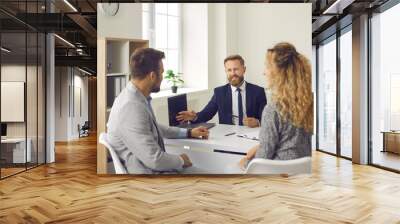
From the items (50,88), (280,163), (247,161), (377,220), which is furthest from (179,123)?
(50,88)

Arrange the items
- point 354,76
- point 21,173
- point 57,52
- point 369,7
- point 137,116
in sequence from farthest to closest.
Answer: point 57,52
point 354,76
point 369,7
point 21,173
point 137,116

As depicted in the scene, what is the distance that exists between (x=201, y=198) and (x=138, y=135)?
1.35 meters

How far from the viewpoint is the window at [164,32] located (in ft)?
19.3

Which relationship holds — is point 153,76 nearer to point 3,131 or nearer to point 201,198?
point 201,198

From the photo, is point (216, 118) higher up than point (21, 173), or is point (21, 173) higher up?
point (216, 118)

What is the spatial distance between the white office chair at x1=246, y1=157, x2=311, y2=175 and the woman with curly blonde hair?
0.06 metres

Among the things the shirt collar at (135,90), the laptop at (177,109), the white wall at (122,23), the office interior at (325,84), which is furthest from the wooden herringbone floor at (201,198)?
the white wall at (122,23)

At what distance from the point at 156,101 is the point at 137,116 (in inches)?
13.6

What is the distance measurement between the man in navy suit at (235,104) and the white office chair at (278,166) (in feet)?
1.82

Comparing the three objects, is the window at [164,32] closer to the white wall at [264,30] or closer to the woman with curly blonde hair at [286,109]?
the white wall at [264,30]

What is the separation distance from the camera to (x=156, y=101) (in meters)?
5.72

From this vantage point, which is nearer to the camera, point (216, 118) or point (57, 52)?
point (216, 118)

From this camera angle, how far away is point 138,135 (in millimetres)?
5543

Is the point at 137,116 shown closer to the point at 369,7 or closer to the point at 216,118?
the point at 216,118
